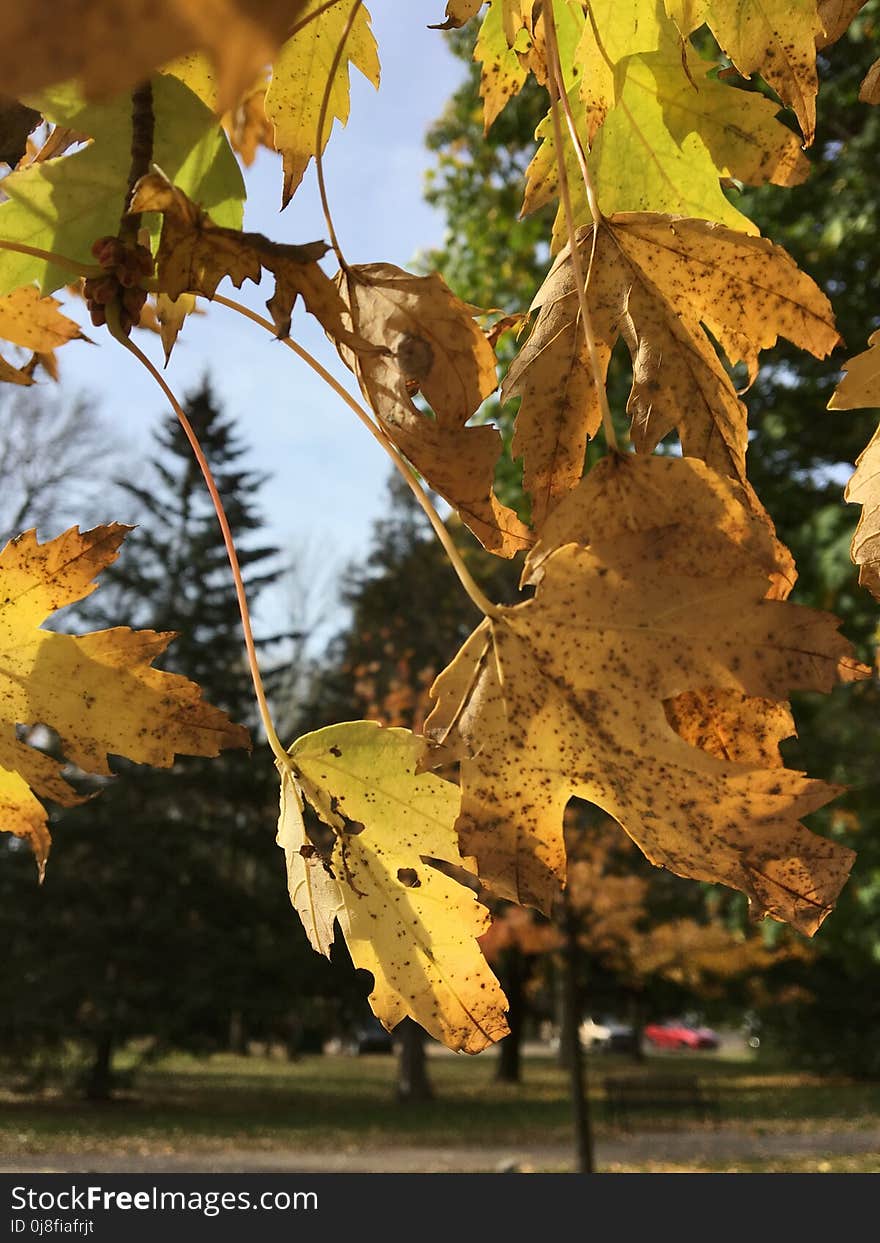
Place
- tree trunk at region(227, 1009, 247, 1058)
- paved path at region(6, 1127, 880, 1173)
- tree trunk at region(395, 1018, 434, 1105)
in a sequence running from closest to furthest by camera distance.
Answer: paved path at region(6, 1127, 880, 1173) → tree trunk at region(227, 1009, 247, 1058) → tree trunk at region(395, 1018, 434, 1105)

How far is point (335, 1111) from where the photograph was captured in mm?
12008

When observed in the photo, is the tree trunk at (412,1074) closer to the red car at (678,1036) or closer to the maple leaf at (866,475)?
the red car at (678,1036)

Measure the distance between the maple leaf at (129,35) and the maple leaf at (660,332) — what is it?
28 cm

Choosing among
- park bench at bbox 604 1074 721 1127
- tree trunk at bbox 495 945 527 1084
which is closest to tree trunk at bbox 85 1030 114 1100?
park bench at bbox 604 1074 721 1127

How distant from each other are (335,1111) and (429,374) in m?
12.9

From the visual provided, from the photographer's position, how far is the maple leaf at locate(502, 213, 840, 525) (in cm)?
45

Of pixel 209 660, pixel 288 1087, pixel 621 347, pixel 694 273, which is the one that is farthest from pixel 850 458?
pixel 288 1087

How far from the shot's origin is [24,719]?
Result: 1.45ft

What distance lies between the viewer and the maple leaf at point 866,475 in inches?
16.7

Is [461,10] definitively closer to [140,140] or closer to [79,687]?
[140,140]

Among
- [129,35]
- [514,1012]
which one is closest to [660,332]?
[129,35]

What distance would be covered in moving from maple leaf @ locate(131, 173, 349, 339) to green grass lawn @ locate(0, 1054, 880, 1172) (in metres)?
8.57

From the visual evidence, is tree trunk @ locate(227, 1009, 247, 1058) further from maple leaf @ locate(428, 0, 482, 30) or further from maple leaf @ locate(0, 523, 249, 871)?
maple leaf @ locate(428, 0, 482, 30)

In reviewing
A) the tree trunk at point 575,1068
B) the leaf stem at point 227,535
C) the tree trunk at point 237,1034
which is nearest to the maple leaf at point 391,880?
the leaf stem at point 227,535
